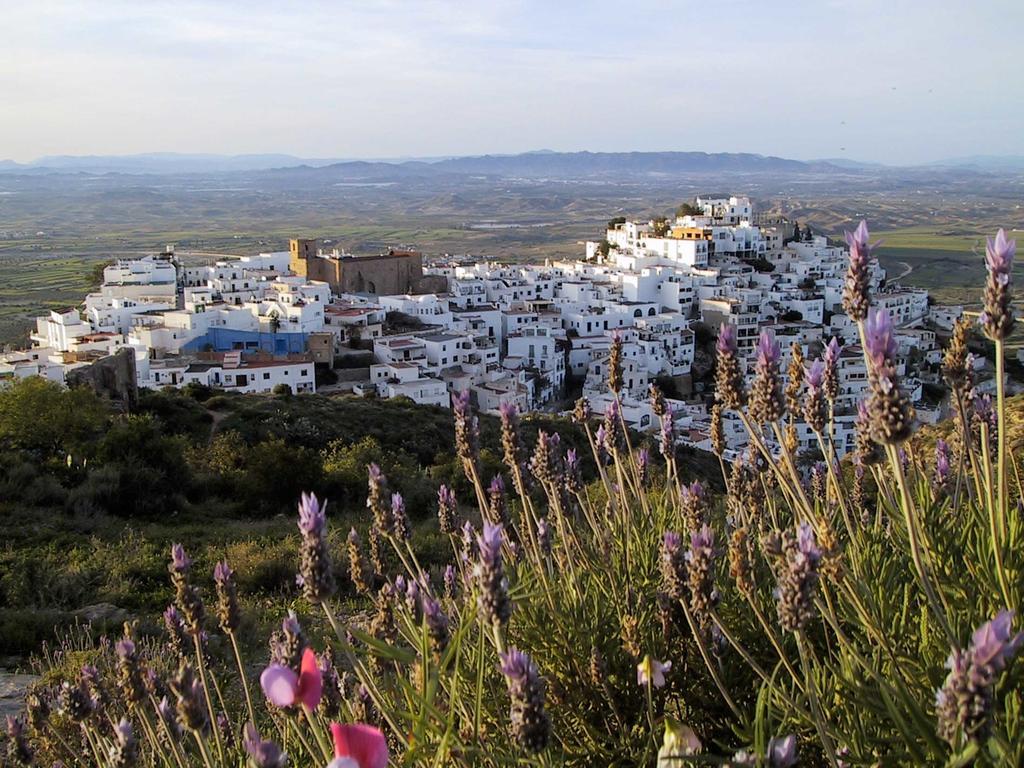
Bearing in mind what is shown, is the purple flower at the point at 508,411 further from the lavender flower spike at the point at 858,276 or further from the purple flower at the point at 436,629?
the lavender flower spike at the point at 858,276

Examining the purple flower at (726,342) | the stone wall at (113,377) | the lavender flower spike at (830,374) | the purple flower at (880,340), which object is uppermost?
the purple flower at (880,340)

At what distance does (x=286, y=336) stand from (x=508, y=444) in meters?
31.6

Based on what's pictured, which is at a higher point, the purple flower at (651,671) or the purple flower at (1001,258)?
the purple flower at (1001,258)

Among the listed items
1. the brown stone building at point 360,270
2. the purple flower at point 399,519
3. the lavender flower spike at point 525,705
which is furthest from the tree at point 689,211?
the lavender flower spike at point 525,705

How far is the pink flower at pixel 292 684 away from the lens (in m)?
1.51

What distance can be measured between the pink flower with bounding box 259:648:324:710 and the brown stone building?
4553cm

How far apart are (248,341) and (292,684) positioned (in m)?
33.9

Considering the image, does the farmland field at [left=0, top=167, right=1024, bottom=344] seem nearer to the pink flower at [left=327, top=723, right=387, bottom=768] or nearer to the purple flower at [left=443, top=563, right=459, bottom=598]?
the purple flower at [left=443, top=563, right=459, bottom=598]

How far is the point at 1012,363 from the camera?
42.0m

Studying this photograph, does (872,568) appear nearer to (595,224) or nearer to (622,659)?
(622,659)

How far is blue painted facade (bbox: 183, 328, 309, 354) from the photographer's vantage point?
33.3m

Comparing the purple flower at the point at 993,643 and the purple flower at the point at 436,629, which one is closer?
the purple flower at the point at 993,643

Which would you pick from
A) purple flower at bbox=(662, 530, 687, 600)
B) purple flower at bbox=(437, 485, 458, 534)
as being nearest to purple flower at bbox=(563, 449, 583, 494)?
purple flower at bbox=(437, 485, 458, 534)

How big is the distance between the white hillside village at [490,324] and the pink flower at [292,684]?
20.6m
